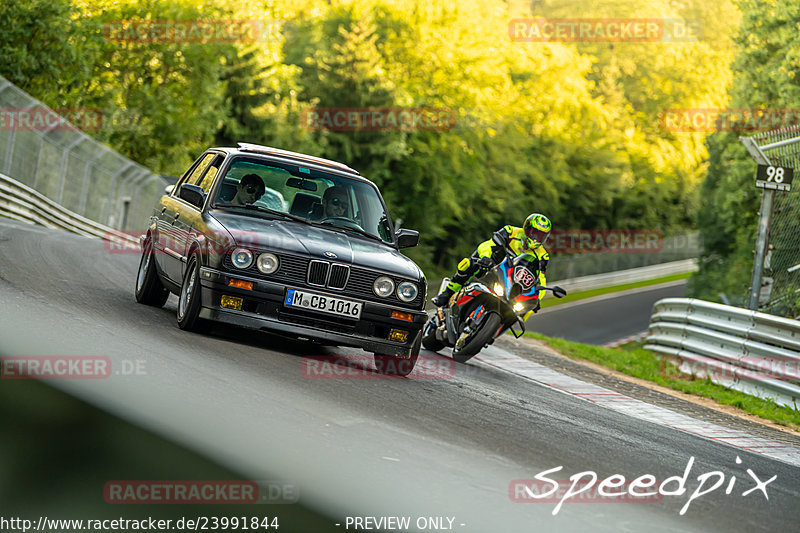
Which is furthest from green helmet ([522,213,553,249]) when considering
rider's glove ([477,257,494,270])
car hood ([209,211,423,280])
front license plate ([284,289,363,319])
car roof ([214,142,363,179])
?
front license plate ([284,289,363,319])

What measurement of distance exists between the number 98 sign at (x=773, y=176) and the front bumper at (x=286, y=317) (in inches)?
313

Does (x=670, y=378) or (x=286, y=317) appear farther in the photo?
(x=670, y=378)

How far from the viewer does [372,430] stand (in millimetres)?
6199

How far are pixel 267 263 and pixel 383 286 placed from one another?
0.98 metres

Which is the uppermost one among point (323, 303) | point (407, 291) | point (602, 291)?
point (407, 291)

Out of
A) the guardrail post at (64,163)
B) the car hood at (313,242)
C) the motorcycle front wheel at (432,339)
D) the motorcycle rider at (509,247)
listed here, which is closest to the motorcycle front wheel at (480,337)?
the motorcycle rider at (509,247)

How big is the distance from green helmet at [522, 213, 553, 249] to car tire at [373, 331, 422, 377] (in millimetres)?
2989

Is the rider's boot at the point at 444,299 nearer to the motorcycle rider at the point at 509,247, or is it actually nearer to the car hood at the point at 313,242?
the motorcycle rider at the point at 509,247

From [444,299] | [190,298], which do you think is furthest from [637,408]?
[190,298]

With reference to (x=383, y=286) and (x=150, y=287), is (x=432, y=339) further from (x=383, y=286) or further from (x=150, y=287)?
(x=383, y=286)

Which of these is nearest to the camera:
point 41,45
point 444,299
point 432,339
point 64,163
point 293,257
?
point 293,257

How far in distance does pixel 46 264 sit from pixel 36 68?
2027 cm

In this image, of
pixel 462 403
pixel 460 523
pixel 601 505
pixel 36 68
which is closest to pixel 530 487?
pixel 601 505

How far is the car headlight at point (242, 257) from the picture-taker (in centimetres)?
862
